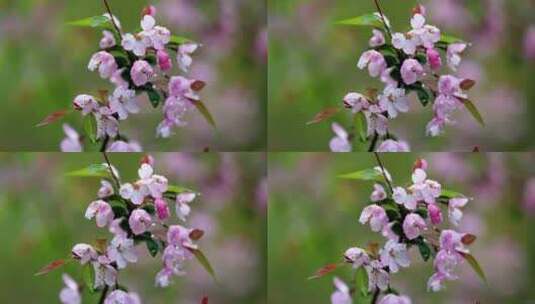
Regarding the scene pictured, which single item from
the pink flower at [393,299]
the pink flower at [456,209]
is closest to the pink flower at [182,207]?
the pink flower at [393,299]

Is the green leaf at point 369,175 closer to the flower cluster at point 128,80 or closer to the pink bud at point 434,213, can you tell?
the pink bud at point 434,213

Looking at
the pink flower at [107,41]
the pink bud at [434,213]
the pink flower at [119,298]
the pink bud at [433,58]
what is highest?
the pink bud at [433,58]

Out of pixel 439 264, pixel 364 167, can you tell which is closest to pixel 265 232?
pixel 364 167

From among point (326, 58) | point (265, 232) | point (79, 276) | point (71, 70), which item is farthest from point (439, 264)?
point (71, 70)

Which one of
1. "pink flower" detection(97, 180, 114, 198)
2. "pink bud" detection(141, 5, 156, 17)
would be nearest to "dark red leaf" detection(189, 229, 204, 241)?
"pink flower" detection(97, 180, 114, 198)

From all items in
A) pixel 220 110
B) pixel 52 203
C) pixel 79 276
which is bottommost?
pixel 79 276

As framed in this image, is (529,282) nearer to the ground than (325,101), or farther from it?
nearer to the ground

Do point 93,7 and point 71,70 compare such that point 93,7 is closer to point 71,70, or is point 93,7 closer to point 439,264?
point 71,70
